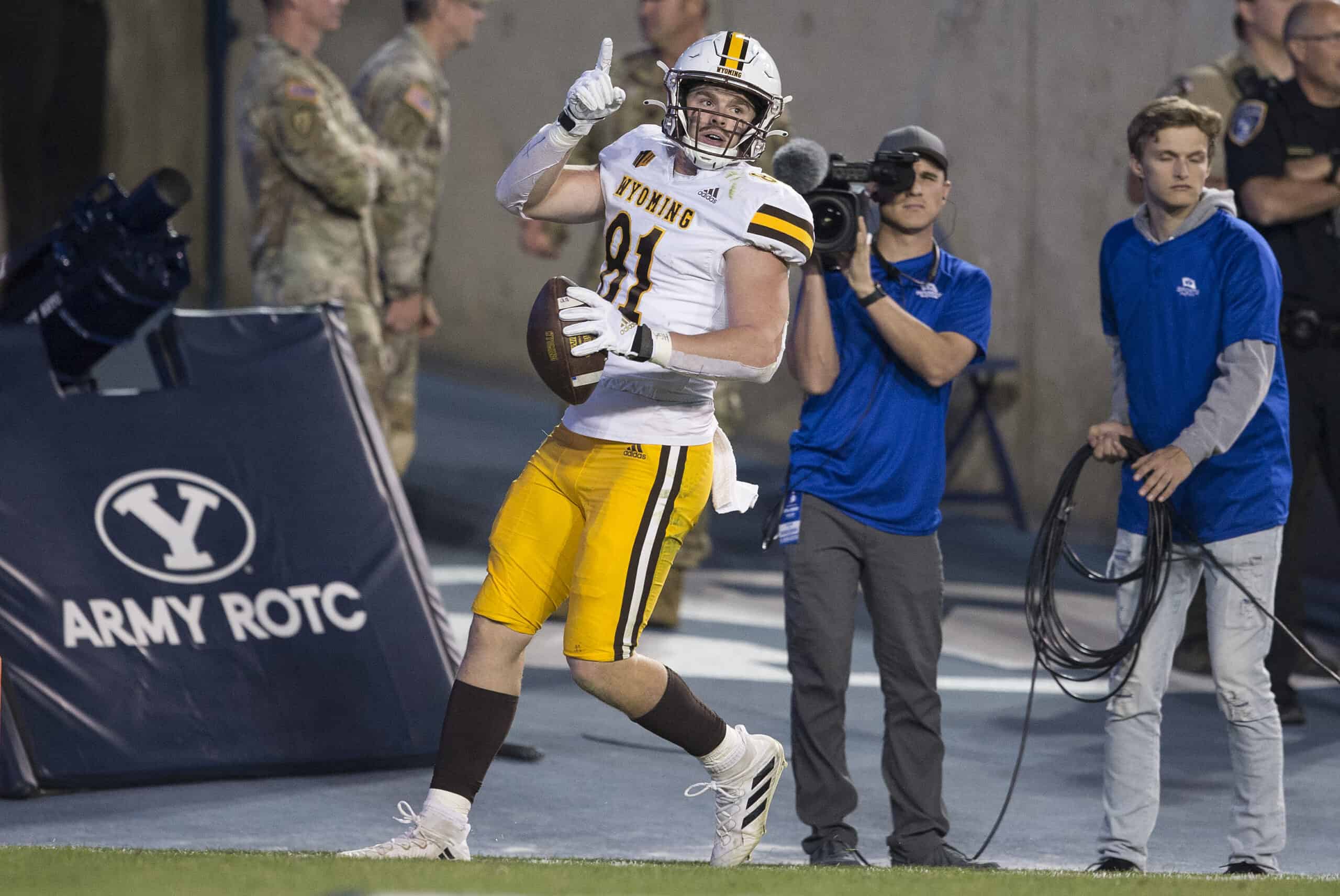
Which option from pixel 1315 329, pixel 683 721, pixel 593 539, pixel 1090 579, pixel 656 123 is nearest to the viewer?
pixel 593 539

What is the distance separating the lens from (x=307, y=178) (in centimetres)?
794

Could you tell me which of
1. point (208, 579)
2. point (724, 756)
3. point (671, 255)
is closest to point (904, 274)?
point (671, 255)

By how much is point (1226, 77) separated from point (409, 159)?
3.57 m

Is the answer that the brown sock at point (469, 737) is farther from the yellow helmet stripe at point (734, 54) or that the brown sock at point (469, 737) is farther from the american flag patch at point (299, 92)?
the american flag patch at point (299, 92)

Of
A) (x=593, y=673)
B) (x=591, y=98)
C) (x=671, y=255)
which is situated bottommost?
(x=593, y=673)

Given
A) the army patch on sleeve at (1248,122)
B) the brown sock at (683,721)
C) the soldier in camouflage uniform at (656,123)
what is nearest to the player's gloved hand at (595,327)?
the brown sock at (683,721)

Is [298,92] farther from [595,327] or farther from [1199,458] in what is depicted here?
[1199,458]

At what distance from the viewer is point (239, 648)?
226 inches

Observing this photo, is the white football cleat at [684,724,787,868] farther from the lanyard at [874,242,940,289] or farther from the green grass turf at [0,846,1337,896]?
the lanyard at [874,242,940,289]

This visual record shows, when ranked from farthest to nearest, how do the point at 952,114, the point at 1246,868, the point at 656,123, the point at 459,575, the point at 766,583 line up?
the point at 952,114
the point at 766,583
the point at 459,575
the point at 656,123
the point at 1246,868

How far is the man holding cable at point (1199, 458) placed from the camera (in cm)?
508

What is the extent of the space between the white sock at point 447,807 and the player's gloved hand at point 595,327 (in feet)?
3.64

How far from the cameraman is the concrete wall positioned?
5.89 m

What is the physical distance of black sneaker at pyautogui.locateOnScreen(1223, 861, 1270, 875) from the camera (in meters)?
5.02
